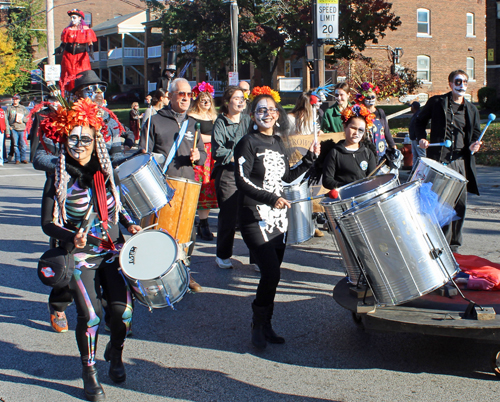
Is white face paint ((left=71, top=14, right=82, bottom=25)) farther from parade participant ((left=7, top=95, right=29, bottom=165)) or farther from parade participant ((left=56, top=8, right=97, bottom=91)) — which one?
parade participant ((left=7, top=95, right=29, bottom=165))

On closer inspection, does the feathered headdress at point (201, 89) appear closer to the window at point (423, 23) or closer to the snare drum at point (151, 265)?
the snare drum at point (151, 265)

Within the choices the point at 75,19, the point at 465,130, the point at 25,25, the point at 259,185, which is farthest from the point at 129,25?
the point at 259,185

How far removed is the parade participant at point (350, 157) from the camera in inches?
205

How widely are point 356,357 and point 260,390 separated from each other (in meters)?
0.83

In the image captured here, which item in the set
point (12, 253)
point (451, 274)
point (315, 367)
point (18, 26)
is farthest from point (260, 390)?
point (18, 26)

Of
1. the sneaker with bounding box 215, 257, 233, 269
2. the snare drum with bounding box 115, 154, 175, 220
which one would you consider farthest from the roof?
the snare drum with bounding box 115, 154, 175, 220

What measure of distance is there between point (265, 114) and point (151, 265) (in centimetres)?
155

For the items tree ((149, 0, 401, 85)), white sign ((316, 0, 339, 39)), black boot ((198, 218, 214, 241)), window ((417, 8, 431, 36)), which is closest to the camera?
black boot ((198, 218, 214, 241))

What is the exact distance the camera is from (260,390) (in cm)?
377

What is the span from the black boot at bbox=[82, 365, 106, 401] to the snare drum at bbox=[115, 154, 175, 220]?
5.24ft

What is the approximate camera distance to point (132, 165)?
5.16 meters

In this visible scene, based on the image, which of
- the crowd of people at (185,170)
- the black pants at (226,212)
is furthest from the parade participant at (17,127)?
the black pants at (226,212)

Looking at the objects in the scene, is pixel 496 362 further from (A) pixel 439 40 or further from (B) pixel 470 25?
(B) pixel 470 25

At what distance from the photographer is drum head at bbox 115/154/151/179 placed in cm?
502
